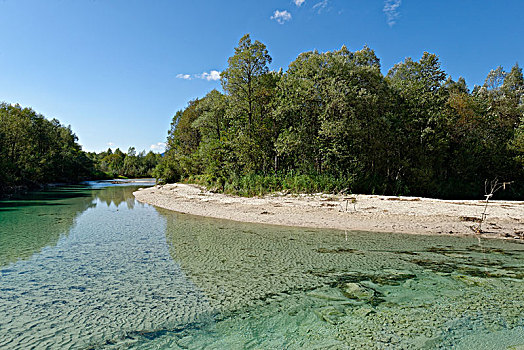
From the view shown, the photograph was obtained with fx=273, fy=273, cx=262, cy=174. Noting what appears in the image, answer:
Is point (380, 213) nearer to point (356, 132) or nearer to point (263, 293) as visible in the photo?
point (356, 132)

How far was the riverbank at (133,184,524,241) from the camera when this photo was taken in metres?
13.0

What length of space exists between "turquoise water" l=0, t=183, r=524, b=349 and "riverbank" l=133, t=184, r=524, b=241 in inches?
59.5

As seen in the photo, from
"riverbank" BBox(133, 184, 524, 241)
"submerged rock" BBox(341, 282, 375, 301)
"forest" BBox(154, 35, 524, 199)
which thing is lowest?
"submerged rock" BBox(341, 282, 375, 301)

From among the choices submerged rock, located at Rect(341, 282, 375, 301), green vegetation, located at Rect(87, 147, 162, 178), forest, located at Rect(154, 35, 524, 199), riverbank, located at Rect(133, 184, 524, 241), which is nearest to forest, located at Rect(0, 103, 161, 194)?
green vegetation, located at Rect(87, 147, 162, 178)

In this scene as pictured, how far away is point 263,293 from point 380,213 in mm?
10839

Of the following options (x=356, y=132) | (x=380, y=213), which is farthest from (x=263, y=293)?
(x=356, y=132)

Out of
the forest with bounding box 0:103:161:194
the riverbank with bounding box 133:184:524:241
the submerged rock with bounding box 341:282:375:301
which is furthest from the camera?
the forest with bounding box 0:103:161:194

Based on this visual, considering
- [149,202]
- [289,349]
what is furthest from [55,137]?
[289,349]

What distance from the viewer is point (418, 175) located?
24578 mm

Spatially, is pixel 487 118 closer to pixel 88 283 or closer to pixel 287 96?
pixel 287 96

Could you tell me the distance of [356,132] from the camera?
21.6 meters

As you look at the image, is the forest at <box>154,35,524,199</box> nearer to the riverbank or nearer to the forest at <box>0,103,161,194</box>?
the riverbank

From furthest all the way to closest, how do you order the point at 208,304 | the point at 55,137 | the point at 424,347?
the point at 55,137, the point at 208,304, the point at 424,347

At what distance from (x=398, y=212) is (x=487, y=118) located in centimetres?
2079
